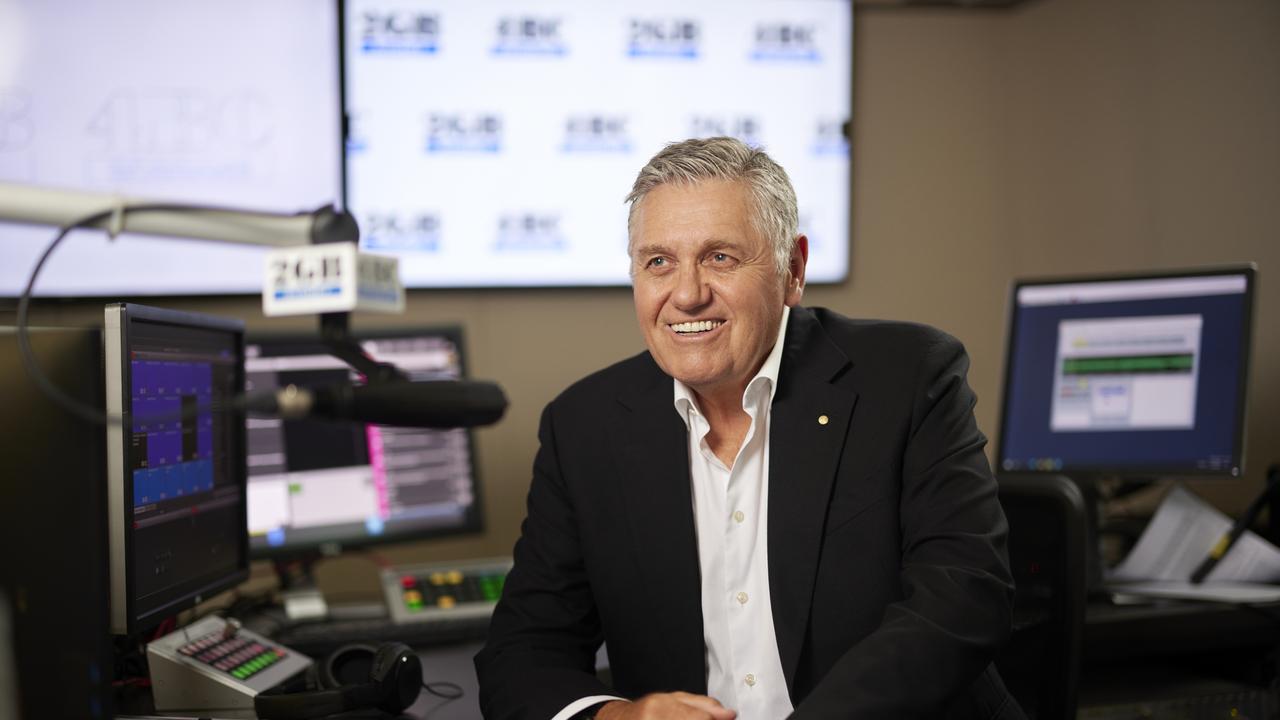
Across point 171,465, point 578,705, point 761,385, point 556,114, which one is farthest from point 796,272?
point 556,114

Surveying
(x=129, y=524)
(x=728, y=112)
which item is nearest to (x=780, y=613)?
(x=129, y=524)

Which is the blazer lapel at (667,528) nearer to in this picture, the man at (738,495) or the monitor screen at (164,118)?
the man at (738,495)

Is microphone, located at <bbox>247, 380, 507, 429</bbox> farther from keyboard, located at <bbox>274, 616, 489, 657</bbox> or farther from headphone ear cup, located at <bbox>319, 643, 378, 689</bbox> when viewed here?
keyboard, located at <bbox>274, 616, 489, 657</bbox>

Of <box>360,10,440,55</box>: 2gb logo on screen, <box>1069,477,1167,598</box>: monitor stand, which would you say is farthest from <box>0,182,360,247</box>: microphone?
<box>360,10,440,55</box>: 2gb logo on screen

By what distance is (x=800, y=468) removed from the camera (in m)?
1.55

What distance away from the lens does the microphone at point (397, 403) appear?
0.83m

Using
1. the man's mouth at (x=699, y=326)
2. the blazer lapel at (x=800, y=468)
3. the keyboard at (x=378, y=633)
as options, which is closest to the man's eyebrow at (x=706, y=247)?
the man's mouth at (x=699, y=326)

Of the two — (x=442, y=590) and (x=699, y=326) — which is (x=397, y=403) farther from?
(x=442, y=590)

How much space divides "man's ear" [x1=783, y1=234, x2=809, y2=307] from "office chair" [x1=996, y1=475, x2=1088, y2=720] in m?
0.42

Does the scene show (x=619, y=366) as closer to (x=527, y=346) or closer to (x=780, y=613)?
(x=780, y=613)

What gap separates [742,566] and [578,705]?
1.06 ft

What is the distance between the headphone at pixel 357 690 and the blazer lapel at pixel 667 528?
0.36 meters

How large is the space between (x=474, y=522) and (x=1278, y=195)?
86.1 inches

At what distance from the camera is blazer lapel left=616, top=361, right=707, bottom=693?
5.09 feet
